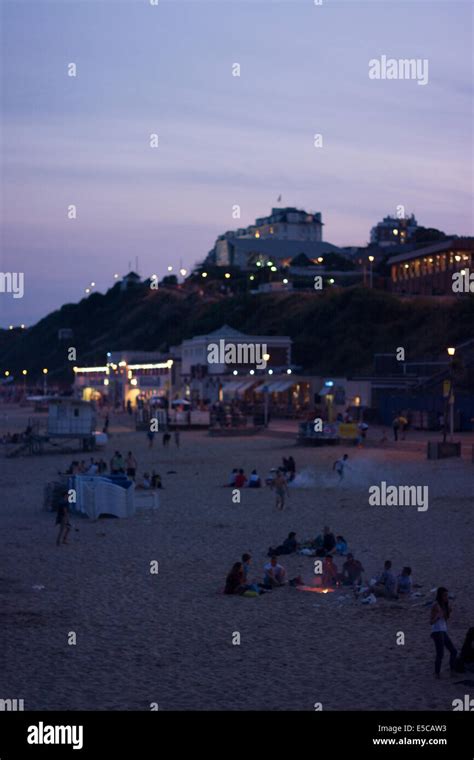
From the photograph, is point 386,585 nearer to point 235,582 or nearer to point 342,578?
point 342,578

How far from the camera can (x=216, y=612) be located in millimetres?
13391

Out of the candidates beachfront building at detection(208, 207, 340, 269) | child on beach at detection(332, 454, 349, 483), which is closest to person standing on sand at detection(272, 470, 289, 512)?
child on beach at detection(332, 454, 349, 483)

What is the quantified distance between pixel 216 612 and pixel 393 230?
444ft

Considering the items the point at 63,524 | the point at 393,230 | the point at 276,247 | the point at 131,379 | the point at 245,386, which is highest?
the point at 393,230

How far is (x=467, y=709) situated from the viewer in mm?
9438

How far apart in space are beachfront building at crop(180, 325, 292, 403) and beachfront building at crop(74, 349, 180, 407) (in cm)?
274

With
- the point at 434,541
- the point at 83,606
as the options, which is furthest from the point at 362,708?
the point at 434,541

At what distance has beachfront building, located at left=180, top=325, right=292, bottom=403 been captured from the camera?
2373 inches

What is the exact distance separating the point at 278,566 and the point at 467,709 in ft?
18.9

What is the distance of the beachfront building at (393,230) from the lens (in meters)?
137

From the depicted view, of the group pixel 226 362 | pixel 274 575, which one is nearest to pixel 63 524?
pixel 274 575

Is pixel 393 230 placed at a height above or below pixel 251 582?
above

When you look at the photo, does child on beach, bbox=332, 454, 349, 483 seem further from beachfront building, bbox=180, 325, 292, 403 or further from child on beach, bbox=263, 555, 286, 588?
beachfront building, bbox=180, 325, 292, 403

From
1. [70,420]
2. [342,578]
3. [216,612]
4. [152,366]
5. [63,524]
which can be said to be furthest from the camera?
[152,366]
